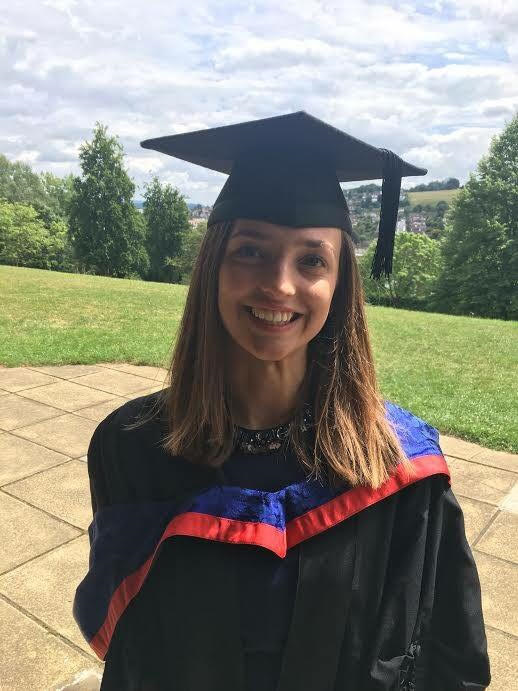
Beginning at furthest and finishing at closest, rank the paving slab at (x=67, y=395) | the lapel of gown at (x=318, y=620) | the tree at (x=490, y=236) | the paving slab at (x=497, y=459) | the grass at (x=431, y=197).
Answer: the grass at (x=431, y=197) → the tree at (x=490, y=236) → the paving slab at (x=67, y=395) → the paving slab at (x=497, y=459) → the lapel of gown at (x=318, y=620)

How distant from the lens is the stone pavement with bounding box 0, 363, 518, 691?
246cm

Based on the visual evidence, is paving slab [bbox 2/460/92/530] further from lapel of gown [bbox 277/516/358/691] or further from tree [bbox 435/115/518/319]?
tree [bbox 435/115/518/319]

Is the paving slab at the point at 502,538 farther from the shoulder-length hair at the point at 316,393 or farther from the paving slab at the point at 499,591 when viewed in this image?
the shoulder-length hair at the point at 316,393

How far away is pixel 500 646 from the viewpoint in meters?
2.61

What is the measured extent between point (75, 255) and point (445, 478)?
42961mm

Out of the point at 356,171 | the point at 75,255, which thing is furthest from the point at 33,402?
the point at 75,255

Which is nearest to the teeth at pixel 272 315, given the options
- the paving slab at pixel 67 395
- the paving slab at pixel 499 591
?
the paving slab at pixel 499 591

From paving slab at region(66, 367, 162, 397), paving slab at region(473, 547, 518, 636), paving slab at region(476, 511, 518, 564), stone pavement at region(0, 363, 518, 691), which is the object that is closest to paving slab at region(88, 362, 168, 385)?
paving slab at region(66, 367, 162, 397)

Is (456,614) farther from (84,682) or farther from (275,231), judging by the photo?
(84,682)

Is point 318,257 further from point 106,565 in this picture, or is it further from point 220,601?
point 106,565

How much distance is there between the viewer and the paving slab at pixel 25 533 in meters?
3.17

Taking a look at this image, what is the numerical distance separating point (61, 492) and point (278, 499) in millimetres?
3031

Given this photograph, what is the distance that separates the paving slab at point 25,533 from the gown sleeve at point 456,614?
2547 mm

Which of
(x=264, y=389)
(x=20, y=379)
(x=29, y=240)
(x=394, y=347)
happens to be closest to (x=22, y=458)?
(x=20, y=379)
